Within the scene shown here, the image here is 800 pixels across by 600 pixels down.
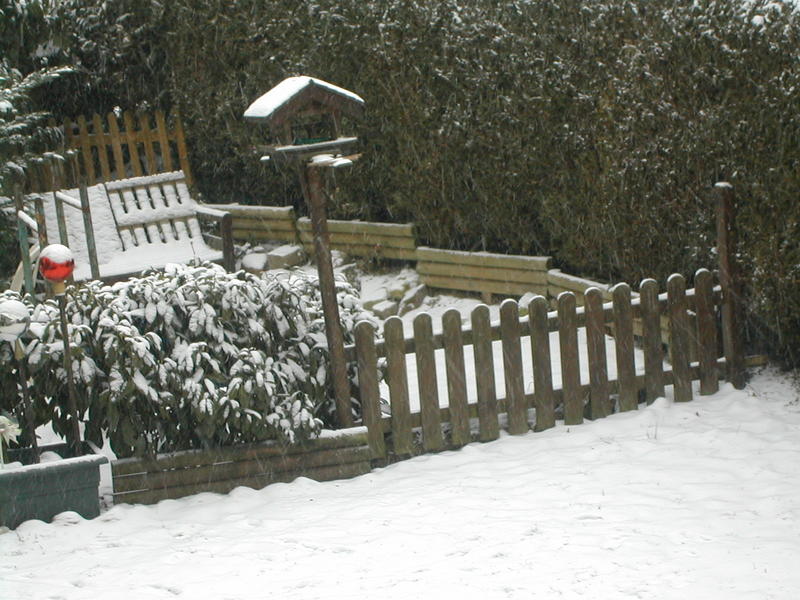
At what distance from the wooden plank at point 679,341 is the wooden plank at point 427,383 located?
1743mm

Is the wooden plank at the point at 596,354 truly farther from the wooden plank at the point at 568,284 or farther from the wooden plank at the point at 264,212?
the wooden plank at the point at 264,212

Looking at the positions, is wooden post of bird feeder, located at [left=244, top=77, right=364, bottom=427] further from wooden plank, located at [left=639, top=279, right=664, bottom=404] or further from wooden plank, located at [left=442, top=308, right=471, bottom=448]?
wooden plank, located at [left=639, top=279, right=664, bottom=404]

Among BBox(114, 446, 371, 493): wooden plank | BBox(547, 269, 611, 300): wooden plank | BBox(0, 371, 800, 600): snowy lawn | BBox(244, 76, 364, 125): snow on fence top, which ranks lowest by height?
BBox(0, 371, 800, 600): snowy lawn

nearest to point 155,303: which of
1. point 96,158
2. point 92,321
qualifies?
point 92,321

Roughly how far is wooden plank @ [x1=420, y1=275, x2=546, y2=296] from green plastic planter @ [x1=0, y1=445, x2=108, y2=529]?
464 cm

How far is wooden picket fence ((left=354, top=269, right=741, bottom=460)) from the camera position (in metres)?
6.09

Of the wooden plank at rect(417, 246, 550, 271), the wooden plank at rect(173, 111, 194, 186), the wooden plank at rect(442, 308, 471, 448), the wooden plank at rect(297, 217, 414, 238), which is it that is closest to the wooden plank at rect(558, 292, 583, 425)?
the wooden plank at rect(442, 308, 471, 448)

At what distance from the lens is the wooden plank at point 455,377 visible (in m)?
6.13

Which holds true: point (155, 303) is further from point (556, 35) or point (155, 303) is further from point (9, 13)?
point (9, 13)

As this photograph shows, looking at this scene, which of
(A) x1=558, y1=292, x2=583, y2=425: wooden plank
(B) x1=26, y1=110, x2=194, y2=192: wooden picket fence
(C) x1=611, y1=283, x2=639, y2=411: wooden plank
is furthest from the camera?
(B) x1=26, y1=110, x2=194, y2=192: wooden picket fence

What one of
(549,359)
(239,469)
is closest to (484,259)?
(549,359)

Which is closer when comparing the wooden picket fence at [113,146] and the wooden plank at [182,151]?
the wooden picket fence at [113,146]

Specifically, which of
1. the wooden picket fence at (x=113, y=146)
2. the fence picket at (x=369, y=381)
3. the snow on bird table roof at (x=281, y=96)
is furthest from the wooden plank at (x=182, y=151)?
the fence picket at (x=369, y=381)

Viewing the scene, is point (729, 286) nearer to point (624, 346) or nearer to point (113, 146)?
point (624, 346)
